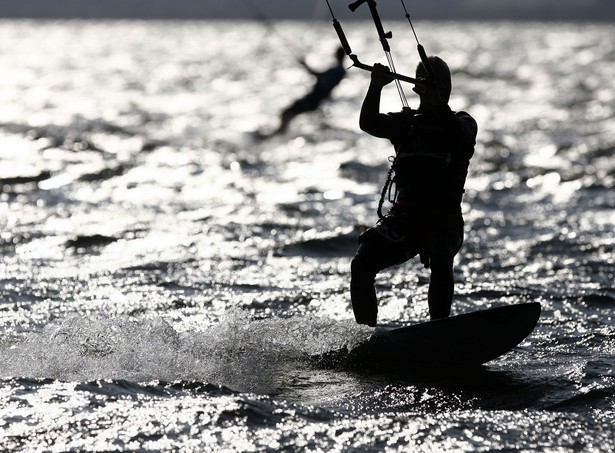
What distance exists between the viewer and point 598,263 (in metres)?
12.8

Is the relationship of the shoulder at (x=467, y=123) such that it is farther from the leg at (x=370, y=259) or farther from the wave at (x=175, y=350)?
the wave at (x=175, y=350)

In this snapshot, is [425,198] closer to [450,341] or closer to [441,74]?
[441,74]

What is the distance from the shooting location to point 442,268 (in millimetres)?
8125

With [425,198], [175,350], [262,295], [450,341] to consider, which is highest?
[425,198]

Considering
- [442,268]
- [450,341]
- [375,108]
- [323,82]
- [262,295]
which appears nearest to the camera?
[375,108]

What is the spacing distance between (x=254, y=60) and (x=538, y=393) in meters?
90.8

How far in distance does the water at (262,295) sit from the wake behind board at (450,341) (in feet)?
0.42

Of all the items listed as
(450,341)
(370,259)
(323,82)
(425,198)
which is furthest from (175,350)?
(323,82)

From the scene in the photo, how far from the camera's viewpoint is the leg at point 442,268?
26.7 feet

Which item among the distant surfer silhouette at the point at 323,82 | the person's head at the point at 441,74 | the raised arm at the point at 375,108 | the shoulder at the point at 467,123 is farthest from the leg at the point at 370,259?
the distant surfer silhouette at the point at 323,82

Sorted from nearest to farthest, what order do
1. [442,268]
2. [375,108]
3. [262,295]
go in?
[375,108] < [442,268] < [262,295]

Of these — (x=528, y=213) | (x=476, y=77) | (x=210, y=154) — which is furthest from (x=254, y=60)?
(x=528, y=213)

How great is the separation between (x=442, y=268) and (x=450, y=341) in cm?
55

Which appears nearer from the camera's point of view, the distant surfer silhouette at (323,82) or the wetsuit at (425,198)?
the wetsuit at (425,198)
